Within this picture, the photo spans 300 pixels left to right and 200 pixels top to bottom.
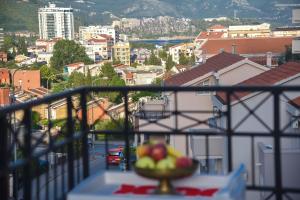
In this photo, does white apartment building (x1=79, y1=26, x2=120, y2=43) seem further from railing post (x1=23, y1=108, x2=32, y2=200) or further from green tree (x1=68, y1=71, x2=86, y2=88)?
railing post (x1=23, y1=108, x2=32, y2=200)

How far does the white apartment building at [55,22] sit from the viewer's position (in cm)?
9369

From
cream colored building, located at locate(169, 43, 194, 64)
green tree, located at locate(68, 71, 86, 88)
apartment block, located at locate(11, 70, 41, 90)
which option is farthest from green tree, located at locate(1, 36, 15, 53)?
green tree, located at locate(68, 71, 86, 88)

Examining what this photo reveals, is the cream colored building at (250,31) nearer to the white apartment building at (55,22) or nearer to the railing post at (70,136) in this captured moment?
the white apartment building at (55,22)

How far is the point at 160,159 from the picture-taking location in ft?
6.06

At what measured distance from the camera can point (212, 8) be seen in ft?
416

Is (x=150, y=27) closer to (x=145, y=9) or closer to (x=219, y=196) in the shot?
(x=145, y=9)

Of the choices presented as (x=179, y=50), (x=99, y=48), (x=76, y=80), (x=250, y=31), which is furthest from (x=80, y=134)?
(x=99, y=48)

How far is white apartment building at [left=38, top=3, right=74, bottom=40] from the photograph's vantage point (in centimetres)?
9369

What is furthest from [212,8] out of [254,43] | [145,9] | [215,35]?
[254,43]

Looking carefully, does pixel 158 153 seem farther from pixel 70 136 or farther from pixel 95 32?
pixel 95 32

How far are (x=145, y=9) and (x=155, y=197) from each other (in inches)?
4789

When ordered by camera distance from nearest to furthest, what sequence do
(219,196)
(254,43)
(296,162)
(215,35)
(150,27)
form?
(219,196) → (296,162) → (254,43) → (215,35) → (150,27)

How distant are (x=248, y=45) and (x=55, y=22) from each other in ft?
210

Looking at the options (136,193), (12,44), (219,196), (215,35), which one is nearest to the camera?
(219,196)
